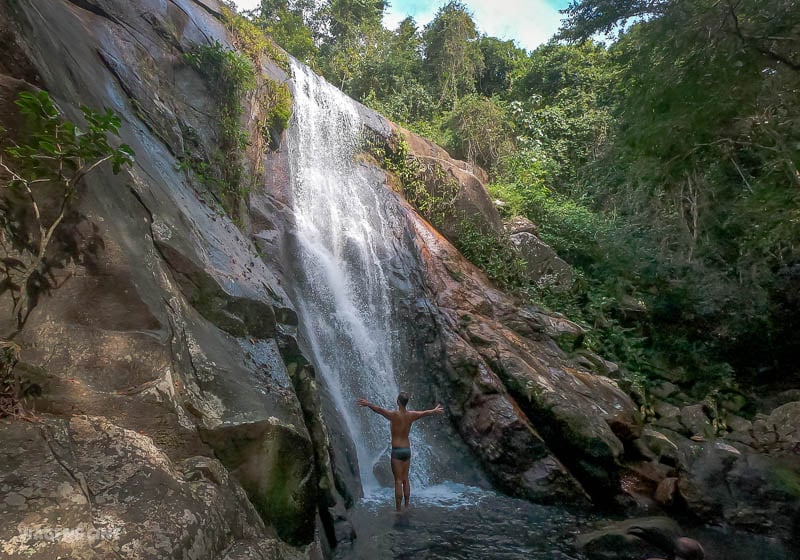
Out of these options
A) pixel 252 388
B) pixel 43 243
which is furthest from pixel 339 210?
pixel 43 243

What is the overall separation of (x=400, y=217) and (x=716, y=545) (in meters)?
9.38

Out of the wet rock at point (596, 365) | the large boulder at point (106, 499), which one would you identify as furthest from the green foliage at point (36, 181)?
the wet rock at point (596, 365)

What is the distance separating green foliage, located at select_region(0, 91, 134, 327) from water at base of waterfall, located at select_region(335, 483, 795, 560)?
4.05 m

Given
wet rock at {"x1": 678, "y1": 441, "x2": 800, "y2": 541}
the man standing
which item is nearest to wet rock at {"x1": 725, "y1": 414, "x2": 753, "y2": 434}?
wet rock at {"x1": 678, "y1": 441, "x2": 800, "y2": 541}

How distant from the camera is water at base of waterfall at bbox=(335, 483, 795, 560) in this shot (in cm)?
562

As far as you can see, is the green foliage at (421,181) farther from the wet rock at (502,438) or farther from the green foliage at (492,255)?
the wet rock at (502,438)

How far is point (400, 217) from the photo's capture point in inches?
514

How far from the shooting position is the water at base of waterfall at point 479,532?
18.4 ft

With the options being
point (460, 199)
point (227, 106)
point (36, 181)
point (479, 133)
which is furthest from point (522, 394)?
point (479, 133)

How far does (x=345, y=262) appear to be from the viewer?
1138 cm

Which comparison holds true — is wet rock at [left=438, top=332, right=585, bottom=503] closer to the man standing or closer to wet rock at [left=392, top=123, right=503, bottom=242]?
the man standing

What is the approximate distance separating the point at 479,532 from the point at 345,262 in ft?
21.9

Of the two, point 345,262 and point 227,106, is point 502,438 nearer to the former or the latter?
point 345,262

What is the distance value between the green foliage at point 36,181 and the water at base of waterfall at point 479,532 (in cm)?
405
